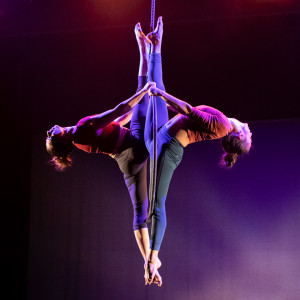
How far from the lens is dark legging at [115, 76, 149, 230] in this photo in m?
2.60

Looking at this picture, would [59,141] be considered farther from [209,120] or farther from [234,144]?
[234,144]

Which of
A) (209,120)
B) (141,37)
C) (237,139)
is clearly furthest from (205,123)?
(141,37)

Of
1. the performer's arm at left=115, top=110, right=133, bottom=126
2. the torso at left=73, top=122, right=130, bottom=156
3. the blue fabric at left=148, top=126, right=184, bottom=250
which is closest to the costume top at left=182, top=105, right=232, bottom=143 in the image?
the blue fabric at left=148, top=126, right=184, bottom=250

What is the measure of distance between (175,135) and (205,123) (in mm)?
240

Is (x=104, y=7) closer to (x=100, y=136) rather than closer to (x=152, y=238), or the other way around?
(x=100, y=136)

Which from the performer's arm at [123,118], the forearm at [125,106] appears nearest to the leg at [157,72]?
the forearm at [125,106]

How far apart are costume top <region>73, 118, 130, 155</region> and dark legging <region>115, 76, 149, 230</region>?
0.06 meters

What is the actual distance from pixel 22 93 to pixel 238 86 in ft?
8.02

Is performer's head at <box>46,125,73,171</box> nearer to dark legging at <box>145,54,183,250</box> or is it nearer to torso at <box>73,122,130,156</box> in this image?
torso at <box>73,122,130,156</box>

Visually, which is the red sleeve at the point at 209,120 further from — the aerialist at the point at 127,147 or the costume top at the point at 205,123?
the aerialist at the point at 127,147

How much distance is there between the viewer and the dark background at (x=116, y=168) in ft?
13.6

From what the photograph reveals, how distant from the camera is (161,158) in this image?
95.0 inches

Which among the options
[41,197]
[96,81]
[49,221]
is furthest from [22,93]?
[49,221]

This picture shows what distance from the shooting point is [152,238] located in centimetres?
230
